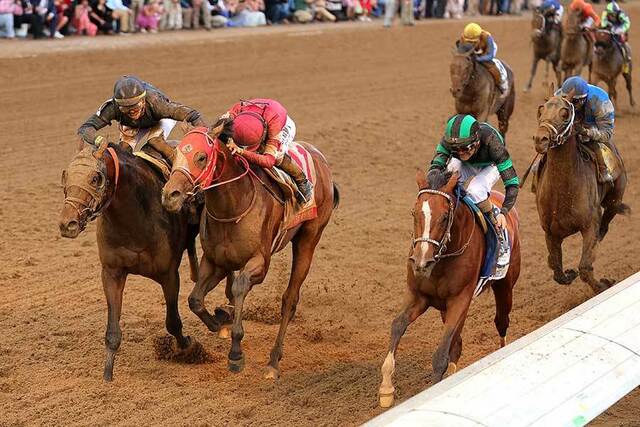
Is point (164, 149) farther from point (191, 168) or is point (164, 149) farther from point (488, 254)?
point (488, 254)

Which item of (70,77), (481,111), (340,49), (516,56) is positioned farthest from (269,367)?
(516,56)

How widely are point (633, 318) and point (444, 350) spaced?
1.56 m

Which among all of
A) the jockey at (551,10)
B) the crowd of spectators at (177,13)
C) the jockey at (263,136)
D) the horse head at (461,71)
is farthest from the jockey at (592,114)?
the crowd of spectators at (177,13)

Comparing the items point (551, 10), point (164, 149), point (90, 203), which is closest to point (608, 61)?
point (551, 10)

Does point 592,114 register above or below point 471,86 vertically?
above

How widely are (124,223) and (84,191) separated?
56cm

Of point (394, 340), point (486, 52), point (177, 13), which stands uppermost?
point (394, 340)

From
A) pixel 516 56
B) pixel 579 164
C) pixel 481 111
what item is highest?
pixel 579 164

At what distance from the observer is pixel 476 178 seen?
799 centimetres

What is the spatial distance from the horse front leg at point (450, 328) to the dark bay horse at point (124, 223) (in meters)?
2.01

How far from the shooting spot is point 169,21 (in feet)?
80.6

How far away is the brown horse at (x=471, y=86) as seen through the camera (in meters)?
14.6

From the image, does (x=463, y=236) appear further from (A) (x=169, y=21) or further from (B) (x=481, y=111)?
(A) (x=169, y=21)

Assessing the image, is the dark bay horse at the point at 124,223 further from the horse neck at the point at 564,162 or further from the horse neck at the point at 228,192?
the horse neck at the point at 564,162
